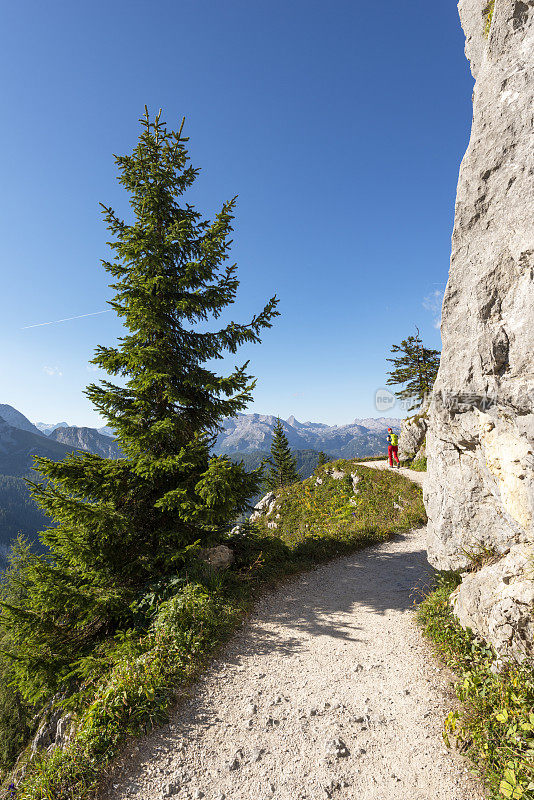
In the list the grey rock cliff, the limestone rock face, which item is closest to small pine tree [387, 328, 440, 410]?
the grey rock cliff

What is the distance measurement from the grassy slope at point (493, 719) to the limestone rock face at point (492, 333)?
1.60 ft

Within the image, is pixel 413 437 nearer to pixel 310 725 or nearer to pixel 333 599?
pixel 333 599

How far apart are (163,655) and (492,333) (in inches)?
343

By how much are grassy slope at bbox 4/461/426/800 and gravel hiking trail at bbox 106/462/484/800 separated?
32 cm

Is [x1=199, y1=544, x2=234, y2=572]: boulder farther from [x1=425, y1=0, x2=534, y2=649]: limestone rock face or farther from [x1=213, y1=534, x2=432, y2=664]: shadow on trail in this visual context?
A: [x1=425, y1=0, x2=534, y2=649]: limestone rock face

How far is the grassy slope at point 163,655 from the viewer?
4434 millimetres

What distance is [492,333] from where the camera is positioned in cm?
560

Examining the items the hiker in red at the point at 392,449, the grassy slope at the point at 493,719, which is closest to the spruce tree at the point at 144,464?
the grassy slope at the point at 493,719

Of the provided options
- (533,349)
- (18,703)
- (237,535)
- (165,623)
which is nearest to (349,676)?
(165,623)

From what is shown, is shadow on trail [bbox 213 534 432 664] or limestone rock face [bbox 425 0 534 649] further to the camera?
shadow on trail [bbox 213 534 432 664]

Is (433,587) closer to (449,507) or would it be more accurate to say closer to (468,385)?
(449,507)

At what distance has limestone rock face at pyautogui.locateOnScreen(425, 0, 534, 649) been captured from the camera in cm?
521

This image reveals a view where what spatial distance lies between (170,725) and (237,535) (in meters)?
5.60

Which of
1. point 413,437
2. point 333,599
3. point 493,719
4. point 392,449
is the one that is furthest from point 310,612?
point 413,437
